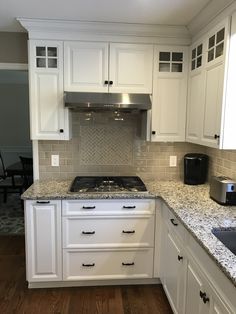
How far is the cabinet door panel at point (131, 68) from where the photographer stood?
250cm

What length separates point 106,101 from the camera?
94.5 inches

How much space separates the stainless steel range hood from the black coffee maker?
0.72 metres

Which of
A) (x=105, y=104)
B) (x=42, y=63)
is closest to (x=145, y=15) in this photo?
(x=105, y=104)

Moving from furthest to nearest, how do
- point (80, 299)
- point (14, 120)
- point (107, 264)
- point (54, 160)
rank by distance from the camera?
point (14, 120) < point (54, 160) < point (107, 264) < point (80, 299)

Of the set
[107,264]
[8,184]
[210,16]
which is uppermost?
[210,16]

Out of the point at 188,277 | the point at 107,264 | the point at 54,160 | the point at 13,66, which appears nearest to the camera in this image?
the point at 188,277

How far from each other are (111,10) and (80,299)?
245 cm

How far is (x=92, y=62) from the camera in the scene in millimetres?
2475

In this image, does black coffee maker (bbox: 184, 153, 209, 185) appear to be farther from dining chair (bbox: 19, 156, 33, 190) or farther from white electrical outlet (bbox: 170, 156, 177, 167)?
dining chair (bbox: 19, 156, 33, 190)

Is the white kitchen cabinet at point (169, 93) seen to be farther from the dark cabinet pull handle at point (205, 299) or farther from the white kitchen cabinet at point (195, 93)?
the dark cabinet pull handle at point (205, 299)

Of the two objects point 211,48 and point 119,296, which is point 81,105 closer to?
point 211,48

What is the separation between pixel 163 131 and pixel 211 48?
0.87 meters

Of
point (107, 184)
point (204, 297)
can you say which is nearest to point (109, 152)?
point (107, 184)

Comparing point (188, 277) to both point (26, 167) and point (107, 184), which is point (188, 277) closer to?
point (107, 184)
